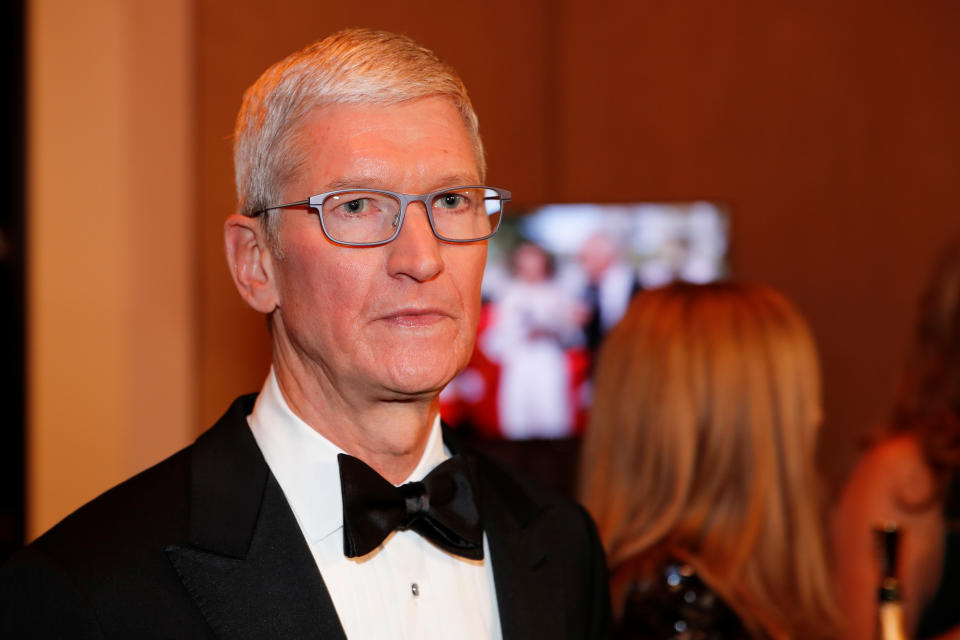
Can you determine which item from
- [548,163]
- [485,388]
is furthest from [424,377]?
[548,163]

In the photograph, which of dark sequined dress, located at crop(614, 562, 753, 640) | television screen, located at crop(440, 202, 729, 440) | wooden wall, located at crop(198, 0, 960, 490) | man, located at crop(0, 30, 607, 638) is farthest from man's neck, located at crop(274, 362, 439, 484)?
wooden wall, located at crop(198, 0, 960, 490)

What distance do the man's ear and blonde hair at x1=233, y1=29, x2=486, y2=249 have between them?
25 mm

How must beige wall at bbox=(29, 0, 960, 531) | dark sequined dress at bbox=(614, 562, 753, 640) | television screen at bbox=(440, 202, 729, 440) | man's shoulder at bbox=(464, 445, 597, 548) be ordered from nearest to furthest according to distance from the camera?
man's shoulder at bbox=(464, 445, 597, 548) < dark sequined dress at bbox=(614, 562, 753, 640) < television screen at bbox=(440, 202, 729, 440) < beige wall at bbox=(29, 0, 960, 531)

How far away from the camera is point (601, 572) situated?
1.78 m

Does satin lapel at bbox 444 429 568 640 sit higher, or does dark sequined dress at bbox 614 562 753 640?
satin lapel at bbox 444 429 568 640

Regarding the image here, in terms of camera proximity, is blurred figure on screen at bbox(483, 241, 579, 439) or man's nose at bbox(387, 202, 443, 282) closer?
man's nose at bbox(387, 202, 443, 282)

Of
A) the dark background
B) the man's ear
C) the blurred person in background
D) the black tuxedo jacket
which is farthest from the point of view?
the dark background

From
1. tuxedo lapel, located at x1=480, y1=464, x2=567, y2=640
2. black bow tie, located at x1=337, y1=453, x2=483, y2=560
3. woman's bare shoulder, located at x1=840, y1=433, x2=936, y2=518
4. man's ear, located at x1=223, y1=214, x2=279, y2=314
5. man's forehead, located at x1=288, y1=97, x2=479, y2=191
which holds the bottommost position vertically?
woman's bare shoulder, located at x1=840, y1=433, x2=936, y2=518

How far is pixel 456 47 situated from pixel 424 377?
282 cm

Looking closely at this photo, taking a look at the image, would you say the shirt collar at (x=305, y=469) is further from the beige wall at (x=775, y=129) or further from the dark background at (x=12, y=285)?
the beige wall at (x=775, y=129)

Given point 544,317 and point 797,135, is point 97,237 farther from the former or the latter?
point 797,135

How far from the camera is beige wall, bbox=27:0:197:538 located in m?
3.05

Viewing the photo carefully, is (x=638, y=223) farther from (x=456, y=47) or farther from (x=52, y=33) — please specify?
(x=52, y=33)

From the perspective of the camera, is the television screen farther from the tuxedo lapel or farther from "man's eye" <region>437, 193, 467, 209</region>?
"man's eye" <region>437, 193, 467, 209</region>
